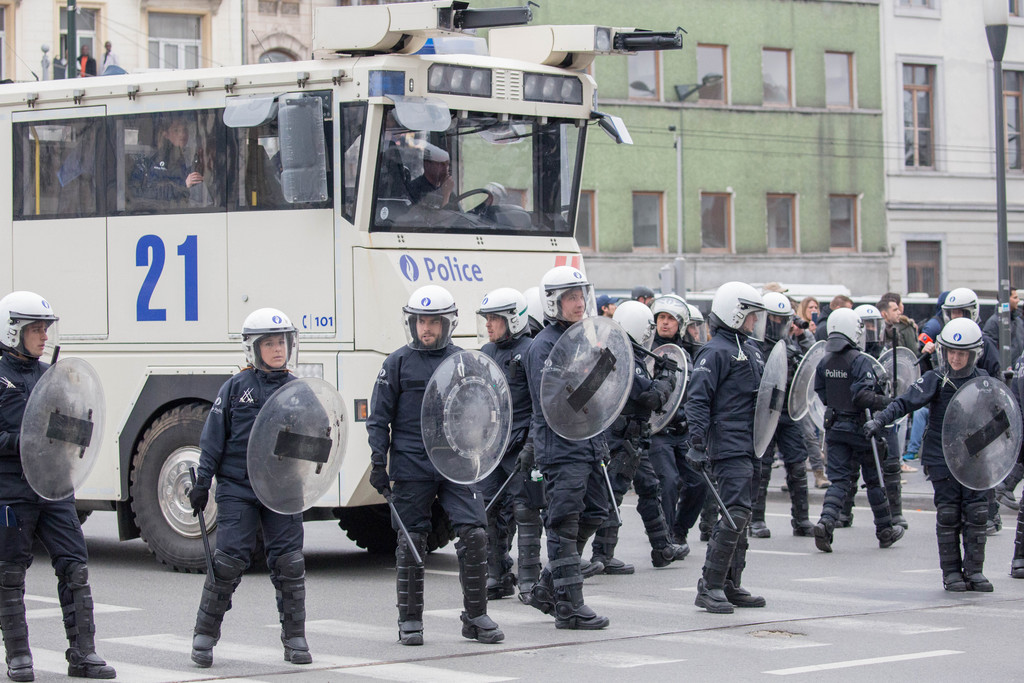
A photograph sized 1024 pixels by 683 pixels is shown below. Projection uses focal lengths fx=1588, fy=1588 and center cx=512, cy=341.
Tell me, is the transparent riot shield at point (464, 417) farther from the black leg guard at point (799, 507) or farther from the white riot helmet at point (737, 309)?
the black leg guard at point (799, 507)

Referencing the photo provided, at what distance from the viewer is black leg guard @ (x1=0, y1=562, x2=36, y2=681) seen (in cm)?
760

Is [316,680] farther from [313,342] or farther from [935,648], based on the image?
[313,342]

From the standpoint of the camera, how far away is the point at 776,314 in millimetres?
11562

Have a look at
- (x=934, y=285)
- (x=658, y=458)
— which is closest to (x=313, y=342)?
(x=658, y=458)

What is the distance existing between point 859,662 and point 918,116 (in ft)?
115

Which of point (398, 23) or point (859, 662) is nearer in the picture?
point (859, 662)

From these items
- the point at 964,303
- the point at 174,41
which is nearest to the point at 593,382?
the point at 964,303

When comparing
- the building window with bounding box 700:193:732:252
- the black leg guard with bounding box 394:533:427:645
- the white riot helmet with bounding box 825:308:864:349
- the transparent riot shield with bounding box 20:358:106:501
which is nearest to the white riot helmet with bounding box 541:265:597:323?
the black leg guard with bounding box 394:533:427:645

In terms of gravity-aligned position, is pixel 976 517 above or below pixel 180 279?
below

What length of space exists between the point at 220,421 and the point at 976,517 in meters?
5.18

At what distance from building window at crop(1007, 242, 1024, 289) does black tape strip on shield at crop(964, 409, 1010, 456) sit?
107 ft

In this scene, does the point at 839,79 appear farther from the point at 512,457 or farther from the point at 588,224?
the point at 512,457

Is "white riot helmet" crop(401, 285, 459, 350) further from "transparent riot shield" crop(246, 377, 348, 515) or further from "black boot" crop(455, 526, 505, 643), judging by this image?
"black boot" crop(455, 526, 505, 643)

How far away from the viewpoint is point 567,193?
40.5 ft
